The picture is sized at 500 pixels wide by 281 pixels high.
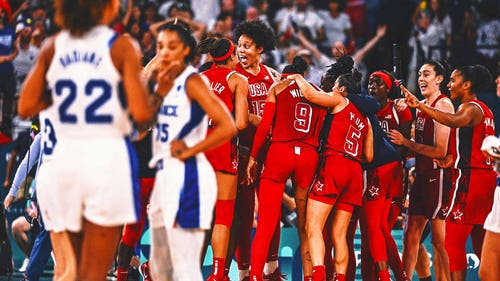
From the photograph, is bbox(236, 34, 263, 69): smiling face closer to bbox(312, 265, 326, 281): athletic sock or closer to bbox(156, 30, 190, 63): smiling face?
bbox(312, 265, 326, 281): athletic sock

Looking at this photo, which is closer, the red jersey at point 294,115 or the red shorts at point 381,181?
the red jersey at point 294,115

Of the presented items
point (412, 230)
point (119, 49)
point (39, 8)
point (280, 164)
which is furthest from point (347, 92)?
point (39, 8)

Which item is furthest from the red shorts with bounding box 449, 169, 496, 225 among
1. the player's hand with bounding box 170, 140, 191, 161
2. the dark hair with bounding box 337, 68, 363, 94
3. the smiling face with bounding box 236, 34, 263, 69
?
the player's hand with bounding box 170, 140, 191, 161

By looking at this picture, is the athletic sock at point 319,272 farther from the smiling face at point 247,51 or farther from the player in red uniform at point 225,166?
the smiling face at point 247,51

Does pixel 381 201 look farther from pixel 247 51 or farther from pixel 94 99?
pixel 94 99

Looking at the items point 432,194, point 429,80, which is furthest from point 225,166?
point 429,80

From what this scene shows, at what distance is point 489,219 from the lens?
7.48 m

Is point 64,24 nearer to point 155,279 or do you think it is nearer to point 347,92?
point 155,279

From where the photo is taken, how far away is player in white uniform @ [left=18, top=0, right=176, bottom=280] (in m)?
5.58

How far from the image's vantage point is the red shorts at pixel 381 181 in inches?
373

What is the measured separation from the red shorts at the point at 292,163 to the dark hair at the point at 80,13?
3.73 m

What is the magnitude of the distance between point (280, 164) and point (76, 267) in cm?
346

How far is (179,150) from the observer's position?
246 inches

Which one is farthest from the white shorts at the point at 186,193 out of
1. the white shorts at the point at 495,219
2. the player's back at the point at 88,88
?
the white shorts at the point at 495,219
